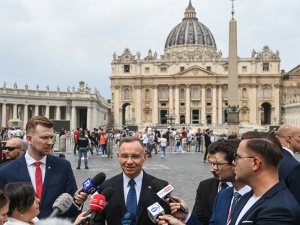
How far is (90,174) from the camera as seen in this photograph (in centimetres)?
1502

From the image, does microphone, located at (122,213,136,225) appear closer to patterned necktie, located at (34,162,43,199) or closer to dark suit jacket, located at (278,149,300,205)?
patterned necktie, located at (34,162,43,199)

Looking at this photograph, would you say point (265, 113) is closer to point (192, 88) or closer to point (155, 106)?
point (192, 88)

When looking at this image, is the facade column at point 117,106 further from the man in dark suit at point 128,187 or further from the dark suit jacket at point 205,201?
the man in dark suit at point 128,187

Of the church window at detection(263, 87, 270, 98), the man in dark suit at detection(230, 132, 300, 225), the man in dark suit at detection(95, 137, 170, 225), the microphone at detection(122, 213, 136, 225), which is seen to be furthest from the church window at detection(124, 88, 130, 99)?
the man in dark suit at detection(230, 132, 300, 225)

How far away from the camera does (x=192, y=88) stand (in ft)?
279

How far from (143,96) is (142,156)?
81.6 m

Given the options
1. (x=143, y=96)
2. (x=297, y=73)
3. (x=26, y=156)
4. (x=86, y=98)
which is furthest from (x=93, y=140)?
(x=297, y=73)

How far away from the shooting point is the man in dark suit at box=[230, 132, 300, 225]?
2.70 metres

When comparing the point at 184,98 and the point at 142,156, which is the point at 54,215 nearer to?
the point at 142,156

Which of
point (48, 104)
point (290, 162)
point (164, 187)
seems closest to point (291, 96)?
point (48, 104)

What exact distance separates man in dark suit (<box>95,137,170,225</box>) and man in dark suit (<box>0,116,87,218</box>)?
2.34 feet

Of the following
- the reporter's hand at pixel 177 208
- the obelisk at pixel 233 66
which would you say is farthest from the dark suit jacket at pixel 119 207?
the obelisk at pixel 233 66

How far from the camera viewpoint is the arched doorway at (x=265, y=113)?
86.4 metres

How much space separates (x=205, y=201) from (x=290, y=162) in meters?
0.97
